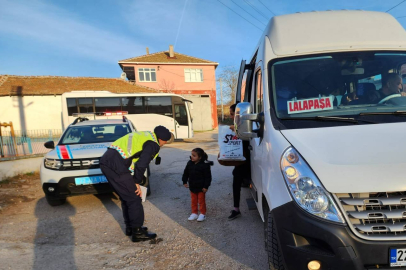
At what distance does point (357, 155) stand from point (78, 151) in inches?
183

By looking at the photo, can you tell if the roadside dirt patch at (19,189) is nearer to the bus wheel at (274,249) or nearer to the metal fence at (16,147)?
the metal fence at (16,147)

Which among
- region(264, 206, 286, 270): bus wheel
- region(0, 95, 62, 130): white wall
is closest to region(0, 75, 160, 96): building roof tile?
region(0, 95, 62, 130): white wall

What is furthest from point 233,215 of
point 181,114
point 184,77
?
point 184,77

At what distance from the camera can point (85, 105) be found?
1597 cm

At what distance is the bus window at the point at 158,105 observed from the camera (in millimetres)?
17141

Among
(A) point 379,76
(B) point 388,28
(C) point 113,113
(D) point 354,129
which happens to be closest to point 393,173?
(D) point 354,129

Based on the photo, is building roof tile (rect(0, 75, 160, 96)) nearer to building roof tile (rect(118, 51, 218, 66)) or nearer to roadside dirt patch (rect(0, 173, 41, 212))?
→ building roof tile (rect(118, 51, 218, 66))

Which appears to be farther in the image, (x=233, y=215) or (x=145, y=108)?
(x=145, y=108)

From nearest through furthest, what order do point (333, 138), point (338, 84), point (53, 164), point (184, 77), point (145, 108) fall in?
point (333, 138)
point (338, 84)
point (53, 164)
point (145, 108)
point (184, 77)

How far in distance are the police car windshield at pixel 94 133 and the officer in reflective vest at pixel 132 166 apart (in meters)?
2.27

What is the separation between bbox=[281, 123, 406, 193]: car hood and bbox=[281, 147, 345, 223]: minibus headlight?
5cm

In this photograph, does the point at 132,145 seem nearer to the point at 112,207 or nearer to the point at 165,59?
the point at 112,207

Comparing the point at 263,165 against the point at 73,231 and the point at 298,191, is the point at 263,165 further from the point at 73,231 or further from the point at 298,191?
the point at 73,231

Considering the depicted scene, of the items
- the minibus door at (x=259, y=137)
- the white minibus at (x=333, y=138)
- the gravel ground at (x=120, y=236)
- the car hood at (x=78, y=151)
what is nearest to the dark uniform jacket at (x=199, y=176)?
the gravel ground at (x=120, y=236)
